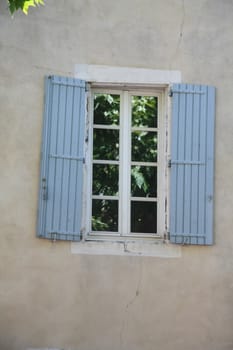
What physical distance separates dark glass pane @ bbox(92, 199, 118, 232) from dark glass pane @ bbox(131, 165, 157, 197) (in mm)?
267

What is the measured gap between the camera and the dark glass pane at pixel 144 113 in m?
5.81

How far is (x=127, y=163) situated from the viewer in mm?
5734

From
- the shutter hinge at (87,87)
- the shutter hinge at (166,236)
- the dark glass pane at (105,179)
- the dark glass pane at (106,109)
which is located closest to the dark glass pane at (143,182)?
the dark glass pane at (105,179)

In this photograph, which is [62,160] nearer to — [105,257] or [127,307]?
[105,257]

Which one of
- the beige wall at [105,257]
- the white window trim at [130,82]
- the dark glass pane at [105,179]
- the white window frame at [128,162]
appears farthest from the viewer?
the dark glass pane at [105,179]

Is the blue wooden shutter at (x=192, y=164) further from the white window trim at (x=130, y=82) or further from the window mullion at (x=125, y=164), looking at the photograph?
the window mullion at (x=125, y=164)

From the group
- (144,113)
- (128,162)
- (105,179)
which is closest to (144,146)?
(128,162)

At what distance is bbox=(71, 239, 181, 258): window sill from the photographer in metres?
5.45

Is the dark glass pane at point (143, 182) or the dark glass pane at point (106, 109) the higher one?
the dark glass pane at point (106, 109)

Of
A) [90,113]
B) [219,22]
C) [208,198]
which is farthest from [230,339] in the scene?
[219,22]

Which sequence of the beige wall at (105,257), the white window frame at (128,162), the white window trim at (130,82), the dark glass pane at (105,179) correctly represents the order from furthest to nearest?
the dark glass pane at (105,179) → the white window frame at (128,162) → the white window trim at (130,82) → the beige wall at (105,257)

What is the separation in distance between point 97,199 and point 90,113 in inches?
33.4

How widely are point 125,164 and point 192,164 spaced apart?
660 millimetres

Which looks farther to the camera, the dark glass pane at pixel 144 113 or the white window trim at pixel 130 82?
the dark glass pane at pixel 144 113
